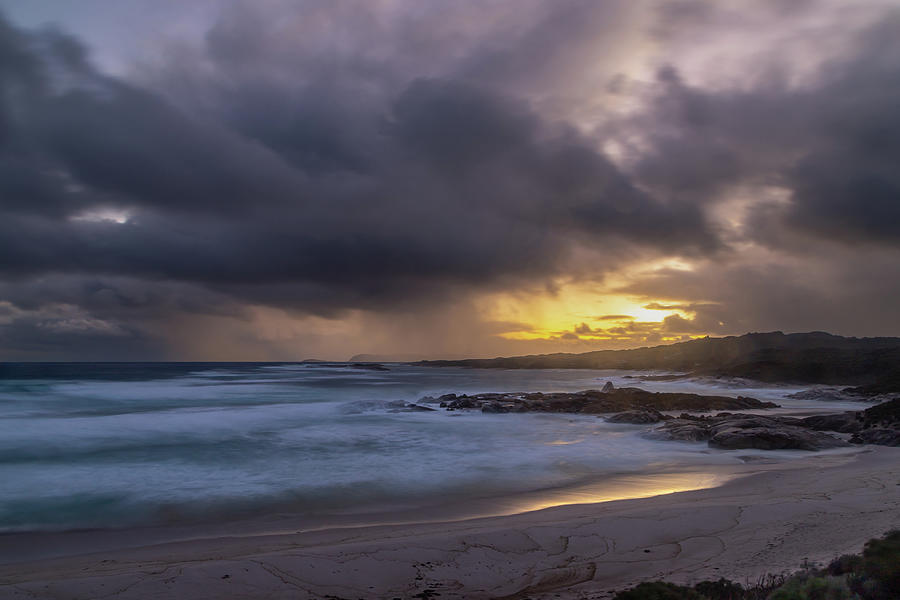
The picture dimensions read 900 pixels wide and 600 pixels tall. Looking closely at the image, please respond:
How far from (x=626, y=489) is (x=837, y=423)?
53.8 feet

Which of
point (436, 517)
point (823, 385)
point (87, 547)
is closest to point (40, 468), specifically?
point (87, 547)

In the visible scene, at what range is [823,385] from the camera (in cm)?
5497

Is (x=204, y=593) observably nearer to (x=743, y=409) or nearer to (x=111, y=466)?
(x=111, y=466)

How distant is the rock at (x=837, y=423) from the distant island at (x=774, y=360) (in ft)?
67.1

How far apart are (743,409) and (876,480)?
935 inches

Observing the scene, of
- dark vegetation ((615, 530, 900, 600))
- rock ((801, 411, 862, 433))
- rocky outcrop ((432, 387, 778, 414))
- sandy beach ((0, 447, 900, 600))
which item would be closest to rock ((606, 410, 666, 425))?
rocky outcrop ((432, 387, 778, 414))

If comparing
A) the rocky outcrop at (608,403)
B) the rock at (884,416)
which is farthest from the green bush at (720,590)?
the rocky outcrop at (608,403)

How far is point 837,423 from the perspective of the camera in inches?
869

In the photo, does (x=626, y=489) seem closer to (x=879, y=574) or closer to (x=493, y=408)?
(x=879, y=574)

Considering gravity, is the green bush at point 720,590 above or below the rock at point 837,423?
above

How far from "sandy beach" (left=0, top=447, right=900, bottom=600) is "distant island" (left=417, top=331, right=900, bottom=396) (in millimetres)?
39400

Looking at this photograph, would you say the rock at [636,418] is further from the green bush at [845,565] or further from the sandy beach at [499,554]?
the green bush at [845,565]

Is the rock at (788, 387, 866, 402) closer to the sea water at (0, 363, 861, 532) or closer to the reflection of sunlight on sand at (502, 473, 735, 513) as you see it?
the sea water at (0, 363, 861, 532)

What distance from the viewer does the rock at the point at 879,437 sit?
1762 centimetres
